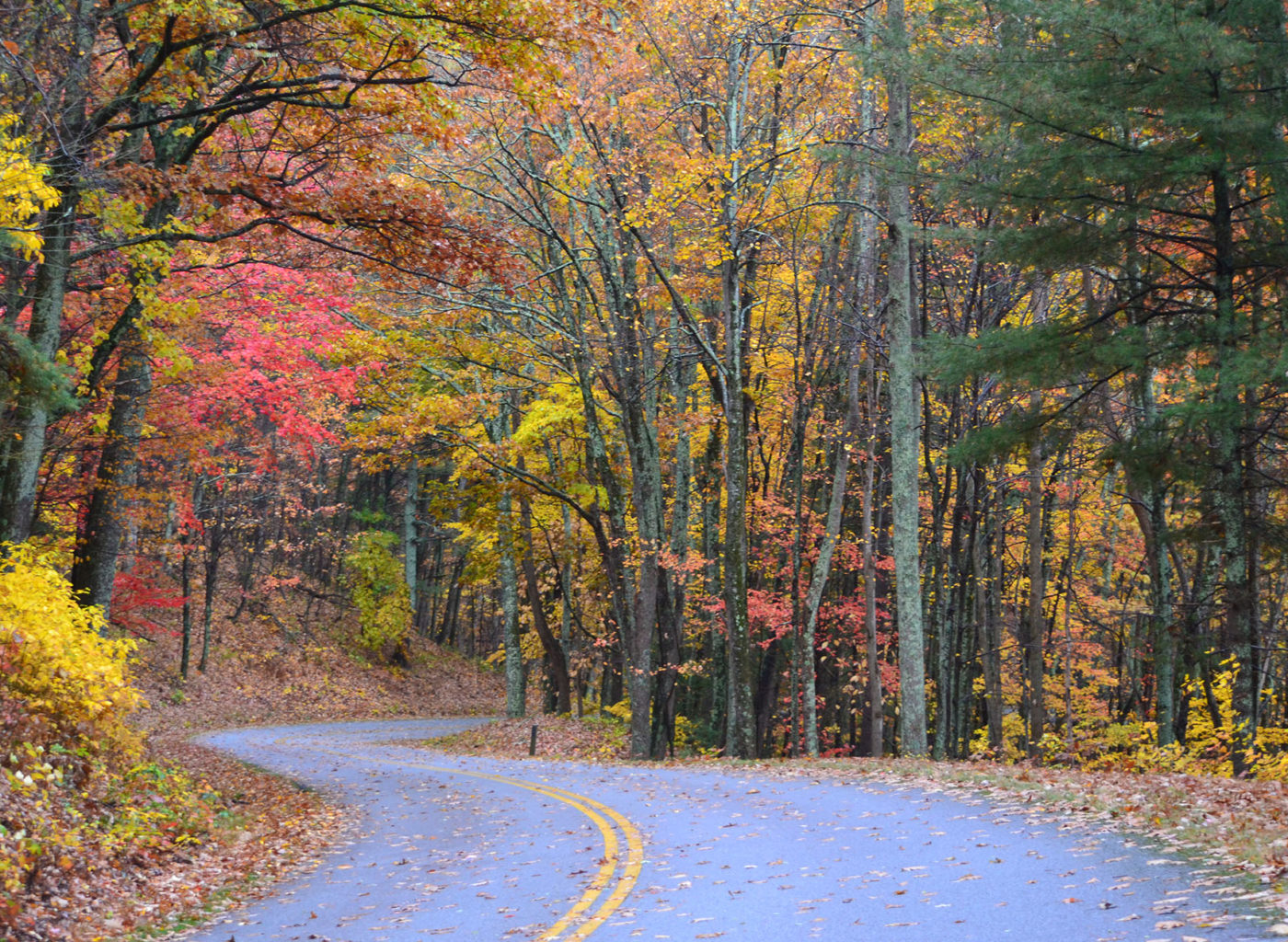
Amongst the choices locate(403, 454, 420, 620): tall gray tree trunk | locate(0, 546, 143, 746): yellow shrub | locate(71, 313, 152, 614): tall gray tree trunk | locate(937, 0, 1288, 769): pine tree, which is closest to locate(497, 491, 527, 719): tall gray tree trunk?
locate(403, 454, 420, 620): tall gray tree trunk

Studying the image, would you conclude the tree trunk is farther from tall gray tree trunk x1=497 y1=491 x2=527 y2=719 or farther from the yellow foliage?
tall gray tree trunk x1=497 y1=491 x2=527 y2=719

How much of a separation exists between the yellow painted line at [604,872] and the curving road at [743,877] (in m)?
0.03

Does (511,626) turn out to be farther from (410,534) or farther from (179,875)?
(179,875)

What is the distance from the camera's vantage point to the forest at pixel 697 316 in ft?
34.9

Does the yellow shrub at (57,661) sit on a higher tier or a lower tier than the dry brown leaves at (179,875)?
higher

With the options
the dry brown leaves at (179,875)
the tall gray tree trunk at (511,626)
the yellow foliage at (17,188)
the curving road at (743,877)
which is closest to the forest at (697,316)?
the yellow foliage at (17,188)

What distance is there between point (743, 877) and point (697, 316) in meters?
18.0

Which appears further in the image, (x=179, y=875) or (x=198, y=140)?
(x=198, y=140)

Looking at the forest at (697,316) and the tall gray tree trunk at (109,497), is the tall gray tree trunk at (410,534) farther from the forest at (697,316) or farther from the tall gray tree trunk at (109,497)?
the tall gray tree trunk at (109,497)

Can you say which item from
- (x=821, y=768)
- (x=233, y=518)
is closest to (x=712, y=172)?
(x=821, y=768)

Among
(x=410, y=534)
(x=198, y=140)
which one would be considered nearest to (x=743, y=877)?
(x=198, y=140)

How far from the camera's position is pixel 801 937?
19.9 feet

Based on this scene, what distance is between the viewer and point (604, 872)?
8.50 m

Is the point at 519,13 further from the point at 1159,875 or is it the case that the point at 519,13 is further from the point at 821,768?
the point at 821,768
